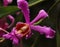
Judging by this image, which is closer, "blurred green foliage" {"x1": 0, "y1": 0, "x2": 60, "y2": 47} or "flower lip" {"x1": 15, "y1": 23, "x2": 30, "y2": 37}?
"flower lip" {"x1": 15, "y1": 23, "x2": 30, "y2": 37}

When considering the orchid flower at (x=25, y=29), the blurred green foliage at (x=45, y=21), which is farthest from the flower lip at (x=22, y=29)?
the blurred green foliage at (x=45, y=21)

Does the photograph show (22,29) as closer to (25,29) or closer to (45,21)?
(25,29)

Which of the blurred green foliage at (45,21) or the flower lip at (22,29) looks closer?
the flower lip at (22,29)

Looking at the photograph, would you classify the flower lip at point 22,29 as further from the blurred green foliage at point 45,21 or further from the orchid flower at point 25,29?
the blurred green foliage at point 45,21

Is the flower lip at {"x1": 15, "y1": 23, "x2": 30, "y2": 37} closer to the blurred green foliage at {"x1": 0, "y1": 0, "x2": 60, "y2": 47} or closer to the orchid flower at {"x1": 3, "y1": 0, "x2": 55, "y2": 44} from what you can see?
the orchid flower at {"x1": 3, "y1": 0, "x2": 55, "y2": 44}

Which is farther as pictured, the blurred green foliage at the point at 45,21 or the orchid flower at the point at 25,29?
the blurred green foliage at the point at 45,21

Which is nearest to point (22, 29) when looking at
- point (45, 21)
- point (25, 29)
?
point (25, 29)

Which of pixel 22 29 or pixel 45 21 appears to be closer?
pixel 22 29

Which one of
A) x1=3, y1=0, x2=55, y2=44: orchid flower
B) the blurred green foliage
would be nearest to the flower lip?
x1=3, y1=0, x2=55, y2=44: orchid flower

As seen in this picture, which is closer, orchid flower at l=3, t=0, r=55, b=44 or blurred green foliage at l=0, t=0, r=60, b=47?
orchid flower at l=3, t=0, r=55, b=44

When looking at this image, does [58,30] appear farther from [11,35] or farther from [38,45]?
[11,35]

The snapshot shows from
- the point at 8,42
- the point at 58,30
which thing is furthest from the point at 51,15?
the point at 8,42
